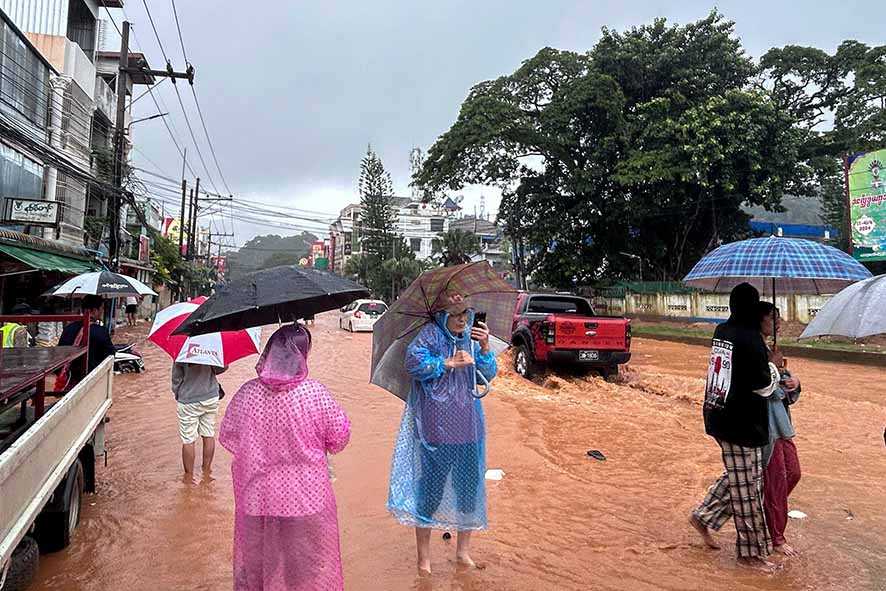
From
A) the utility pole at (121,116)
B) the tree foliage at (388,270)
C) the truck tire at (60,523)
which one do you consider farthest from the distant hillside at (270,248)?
the truck tire at (60,523)

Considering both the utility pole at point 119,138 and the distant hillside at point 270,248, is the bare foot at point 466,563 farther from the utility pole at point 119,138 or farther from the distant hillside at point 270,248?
the distant hillside at point 270,248

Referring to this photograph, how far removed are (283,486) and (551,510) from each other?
8.95ft

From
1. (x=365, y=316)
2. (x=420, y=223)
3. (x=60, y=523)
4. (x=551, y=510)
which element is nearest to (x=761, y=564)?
(x=551, y=510)

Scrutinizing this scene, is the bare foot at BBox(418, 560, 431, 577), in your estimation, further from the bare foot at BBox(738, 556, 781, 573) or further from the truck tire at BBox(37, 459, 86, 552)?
the truck tire at BBox(37, 459, 86, 552)

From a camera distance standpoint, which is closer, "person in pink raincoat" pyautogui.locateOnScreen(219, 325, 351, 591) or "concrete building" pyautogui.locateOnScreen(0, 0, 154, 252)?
"person in pink raincoat" pyautogui.locateOnScreen(219, 325, 351, 591)

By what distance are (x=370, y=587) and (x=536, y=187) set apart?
27.6 meters

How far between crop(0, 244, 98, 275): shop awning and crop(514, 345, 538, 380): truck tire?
34.1ft

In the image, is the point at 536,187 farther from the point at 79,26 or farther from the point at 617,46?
the point at 79,26

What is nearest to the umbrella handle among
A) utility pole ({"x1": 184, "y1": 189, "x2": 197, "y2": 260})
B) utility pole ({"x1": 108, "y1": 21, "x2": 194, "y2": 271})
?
utility pole ({"x1": 108, "y1": 21, "x2": 194, "y2": 271})

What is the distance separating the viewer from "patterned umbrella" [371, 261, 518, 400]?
333cm

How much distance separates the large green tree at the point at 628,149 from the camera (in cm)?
2284

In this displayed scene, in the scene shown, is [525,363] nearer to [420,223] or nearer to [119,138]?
[119,138]

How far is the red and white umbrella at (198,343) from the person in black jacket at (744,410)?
11.5 ft

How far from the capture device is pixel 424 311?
3379mm
